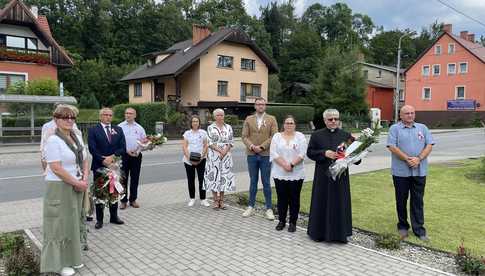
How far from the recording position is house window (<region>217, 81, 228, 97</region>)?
3862cm

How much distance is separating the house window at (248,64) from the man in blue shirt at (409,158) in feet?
116

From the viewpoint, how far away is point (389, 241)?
557 cm

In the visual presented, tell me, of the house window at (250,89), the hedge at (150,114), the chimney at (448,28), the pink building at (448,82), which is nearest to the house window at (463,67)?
the pink building at (448,82)

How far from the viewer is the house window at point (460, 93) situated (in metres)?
50.3

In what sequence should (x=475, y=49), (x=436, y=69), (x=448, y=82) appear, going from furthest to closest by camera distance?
(x=436, y=69)
(x=448, y=82)
(x=475, y=49)

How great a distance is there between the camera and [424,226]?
21.4 feet

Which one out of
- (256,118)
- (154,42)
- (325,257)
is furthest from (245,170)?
(154,42)

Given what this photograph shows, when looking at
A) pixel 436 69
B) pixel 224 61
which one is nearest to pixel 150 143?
pixel 224 61

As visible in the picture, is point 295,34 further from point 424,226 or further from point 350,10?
point 424,226

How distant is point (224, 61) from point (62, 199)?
35.4 m

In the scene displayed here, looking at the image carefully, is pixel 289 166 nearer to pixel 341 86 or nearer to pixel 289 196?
pixel 289 196

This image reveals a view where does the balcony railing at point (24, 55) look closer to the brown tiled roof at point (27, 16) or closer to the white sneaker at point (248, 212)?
the brown tiled roof at point (27, 16)

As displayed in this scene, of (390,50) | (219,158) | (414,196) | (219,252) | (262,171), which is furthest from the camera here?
(390,50)

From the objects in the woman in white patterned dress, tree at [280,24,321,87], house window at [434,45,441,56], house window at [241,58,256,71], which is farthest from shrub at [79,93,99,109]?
the woman in white patterned dress
